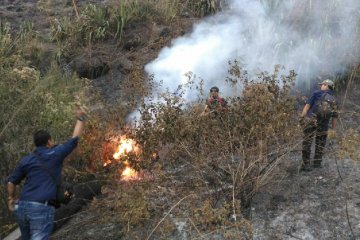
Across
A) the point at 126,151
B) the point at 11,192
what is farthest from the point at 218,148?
the point at 11,192

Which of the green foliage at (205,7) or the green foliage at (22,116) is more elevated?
the green foliage at (205,7)

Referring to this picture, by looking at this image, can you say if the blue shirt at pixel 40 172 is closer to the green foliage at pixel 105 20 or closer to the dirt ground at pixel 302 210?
the dirt ground at pixel 302 210

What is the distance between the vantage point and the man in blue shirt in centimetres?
449

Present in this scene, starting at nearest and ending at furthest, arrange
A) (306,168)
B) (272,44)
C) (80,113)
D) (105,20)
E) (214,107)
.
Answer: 1. (80,113)
2. (214,107)
3. (306,168)
4. (272,44)
5. (105,20)

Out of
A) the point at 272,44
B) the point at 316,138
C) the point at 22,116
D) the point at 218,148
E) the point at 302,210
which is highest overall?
the point at 272,44

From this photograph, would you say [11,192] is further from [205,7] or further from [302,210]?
[205,7]

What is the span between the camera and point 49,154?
4504mm

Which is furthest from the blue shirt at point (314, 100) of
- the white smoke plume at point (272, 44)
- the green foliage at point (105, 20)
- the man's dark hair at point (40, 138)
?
the green foliage at point (105, 20)

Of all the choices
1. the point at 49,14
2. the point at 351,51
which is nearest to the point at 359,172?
the point at 351,51

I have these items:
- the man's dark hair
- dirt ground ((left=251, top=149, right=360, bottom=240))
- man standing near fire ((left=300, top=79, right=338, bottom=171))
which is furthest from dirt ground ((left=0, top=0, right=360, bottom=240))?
the man's dark hair

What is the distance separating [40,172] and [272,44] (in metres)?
7.55

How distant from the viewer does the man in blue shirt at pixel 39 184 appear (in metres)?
4.49

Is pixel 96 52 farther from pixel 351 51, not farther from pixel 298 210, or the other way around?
pixel 298 210

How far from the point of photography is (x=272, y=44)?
10695 mm
